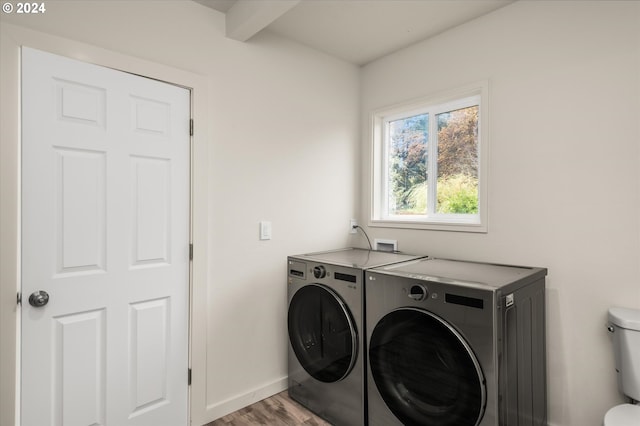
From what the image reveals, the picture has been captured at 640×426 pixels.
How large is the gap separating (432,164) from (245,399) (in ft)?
6.95

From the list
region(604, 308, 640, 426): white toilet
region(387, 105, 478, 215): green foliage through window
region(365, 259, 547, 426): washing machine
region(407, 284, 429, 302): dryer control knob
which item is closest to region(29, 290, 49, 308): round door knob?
region(365, 259, 547, 426): washing machine

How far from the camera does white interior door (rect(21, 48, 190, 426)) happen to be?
1537 millimetres

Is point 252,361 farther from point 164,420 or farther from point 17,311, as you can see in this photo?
point 17,311

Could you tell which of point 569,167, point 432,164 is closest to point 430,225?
point 432,164

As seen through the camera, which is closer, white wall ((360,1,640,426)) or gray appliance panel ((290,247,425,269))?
white wall ((360,1,640,426))

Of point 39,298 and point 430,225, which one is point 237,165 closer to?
point 39,298

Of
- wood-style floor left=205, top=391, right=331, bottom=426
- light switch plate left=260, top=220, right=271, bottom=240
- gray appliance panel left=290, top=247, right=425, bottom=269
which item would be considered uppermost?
light switch plate left=260, top=220, right=271, bottom=240

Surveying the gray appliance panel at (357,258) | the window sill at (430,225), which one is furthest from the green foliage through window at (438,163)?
the gray appliance panel at (357,258)

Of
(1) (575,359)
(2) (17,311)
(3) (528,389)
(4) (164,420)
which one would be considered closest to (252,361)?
(4) (164,420)

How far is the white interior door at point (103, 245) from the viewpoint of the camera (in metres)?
1.54

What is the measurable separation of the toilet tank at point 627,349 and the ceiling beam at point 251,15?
2.19 m

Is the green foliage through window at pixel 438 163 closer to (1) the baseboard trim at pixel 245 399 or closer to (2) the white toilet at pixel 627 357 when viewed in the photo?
(2) the white toilet at pixel 627 357

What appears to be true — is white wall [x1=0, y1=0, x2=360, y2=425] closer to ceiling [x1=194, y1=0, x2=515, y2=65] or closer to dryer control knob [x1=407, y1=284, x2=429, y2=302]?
ceiling [x1=194, y1=0, x2=515, y2=65]

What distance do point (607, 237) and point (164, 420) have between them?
258 cm
